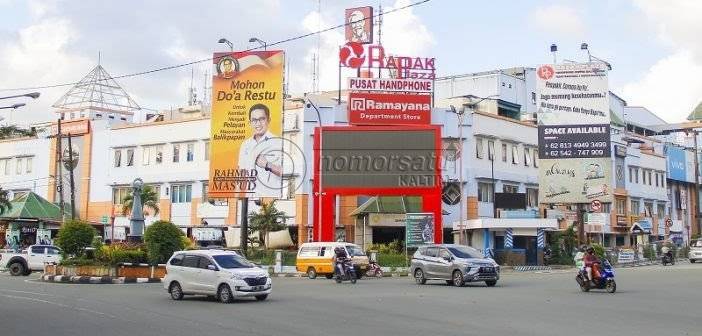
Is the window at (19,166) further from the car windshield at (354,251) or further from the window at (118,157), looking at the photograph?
the car windshield at (354,251)

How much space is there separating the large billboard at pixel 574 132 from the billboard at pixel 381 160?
773 cm

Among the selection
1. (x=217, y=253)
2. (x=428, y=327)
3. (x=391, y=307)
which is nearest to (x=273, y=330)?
(x=428, y=327)

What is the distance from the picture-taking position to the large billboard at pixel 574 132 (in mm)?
47656

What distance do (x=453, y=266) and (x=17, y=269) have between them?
→ 22476 mm

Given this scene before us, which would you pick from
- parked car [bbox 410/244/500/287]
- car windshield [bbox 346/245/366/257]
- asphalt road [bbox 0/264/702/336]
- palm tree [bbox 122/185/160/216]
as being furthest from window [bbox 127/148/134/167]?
parked car [bbox 410/244/500/287]

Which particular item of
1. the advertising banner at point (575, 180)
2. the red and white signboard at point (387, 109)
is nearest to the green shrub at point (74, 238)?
the red and white signboard at point (387, 109)

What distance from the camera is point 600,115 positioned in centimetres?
4772

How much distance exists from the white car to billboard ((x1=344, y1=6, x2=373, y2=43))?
39297mm

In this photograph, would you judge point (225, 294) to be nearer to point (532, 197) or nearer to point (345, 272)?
point (345, 272)

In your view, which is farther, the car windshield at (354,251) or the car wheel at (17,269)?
the car wheel at (17,269)

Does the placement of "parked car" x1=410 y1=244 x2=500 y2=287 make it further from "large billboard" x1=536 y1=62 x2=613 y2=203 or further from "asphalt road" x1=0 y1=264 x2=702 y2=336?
"large billboard" x1=536 y1=62 x2=613 y2=203

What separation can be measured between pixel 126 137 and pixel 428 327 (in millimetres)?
55601

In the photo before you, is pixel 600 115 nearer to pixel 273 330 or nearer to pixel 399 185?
pixel 399 185

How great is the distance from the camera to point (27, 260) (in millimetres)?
38156
